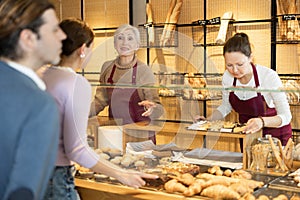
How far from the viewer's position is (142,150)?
257 cm

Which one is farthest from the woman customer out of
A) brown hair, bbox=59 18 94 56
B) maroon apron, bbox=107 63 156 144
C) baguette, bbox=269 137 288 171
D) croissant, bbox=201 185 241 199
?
maroon apron, bbox=107 63 156 144

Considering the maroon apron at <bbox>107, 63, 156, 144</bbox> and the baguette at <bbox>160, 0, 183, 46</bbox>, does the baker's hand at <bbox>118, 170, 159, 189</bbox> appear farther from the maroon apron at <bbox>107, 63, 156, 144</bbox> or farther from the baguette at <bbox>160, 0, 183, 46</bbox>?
the baguette at <bbox>160, 0, 183, 46</bbox>

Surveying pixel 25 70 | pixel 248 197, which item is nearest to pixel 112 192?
pixel 248 197

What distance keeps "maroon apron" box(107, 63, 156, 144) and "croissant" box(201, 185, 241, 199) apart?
0.94 metres

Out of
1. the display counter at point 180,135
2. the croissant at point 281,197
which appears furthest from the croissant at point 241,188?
the display counter at point 180,135

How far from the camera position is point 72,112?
67.9 inches

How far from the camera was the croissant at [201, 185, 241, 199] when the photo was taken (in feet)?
6.21

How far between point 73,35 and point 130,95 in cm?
108

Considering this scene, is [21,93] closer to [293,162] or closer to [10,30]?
[10,30]

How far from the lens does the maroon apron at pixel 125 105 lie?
2.85m

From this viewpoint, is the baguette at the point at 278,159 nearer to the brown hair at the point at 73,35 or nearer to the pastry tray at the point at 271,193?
the pastry tray at the point at 271,193

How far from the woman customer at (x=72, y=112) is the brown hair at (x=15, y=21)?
48 centimetres

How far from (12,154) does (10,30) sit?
33cm

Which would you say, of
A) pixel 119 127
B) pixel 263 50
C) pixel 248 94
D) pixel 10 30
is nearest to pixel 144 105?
pixel 119 127
